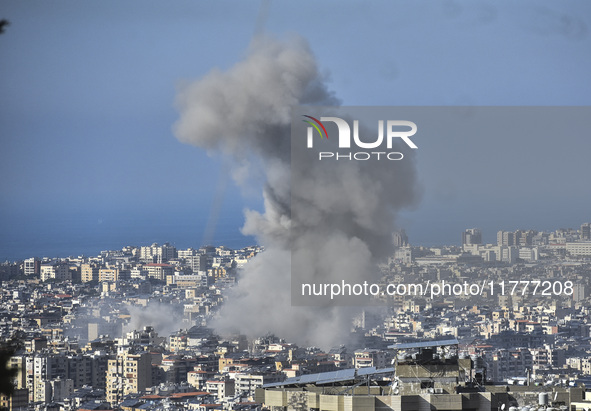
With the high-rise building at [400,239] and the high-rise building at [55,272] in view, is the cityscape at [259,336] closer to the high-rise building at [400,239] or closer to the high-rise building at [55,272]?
the high-rise building at [400,239]

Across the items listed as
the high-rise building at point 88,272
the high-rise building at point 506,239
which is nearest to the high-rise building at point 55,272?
the high-rise building at point 88,272

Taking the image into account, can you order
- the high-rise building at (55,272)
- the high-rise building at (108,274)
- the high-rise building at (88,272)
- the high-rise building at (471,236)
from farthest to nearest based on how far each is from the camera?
1. the high-rise building at (88,272)
2. the high-rise building at (55,272)
3. the high-rise building at (108,274)
4. the high-rise building at (471,236)

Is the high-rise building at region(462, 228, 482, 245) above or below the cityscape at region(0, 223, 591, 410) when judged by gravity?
above

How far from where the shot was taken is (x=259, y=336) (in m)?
50.3

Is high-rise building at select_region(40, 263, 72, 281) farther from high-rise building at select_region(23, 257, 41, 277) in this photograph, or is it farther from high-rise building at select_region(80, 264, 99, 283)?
high-rise building at select_region(80, 264, 99, 283)

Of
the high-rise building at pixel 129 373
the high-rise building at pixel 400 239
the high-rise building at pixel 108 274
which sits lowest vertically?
the high-rise building at pixel 129 373

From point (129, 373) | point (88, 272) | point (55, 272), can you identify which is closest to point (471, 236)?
point (129, 373)

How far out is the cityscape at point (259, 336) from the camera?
141ft

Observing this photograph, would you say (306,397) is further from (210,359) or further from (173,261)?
(173,261)

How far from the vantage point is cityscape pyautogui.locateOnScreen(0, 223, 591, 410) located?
43031mm

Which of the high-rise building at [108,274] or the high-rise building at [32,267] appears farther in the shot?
the high-rise building at [108,274]

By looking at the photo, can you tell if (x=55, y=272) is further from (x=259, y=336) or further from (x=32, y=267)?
(x=259, y=336)

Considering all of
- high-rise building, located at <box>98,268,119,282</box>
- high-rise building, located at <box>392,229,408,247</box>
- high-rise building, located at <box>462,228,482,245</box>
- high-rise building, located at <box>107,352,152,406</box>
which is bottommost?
high-rise building, located at <box>107,352,152,406</box>

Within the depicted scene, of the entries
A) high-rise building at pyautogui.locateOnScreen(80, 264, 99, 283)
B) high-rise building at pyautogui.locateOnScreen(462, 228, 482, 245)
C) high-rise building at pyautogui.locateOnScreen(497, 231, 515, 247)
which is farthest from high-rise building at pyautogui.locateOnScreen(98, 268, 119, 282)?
high-rise building at pyautogui.locateOnScreen(462, 228, 482, 245)
